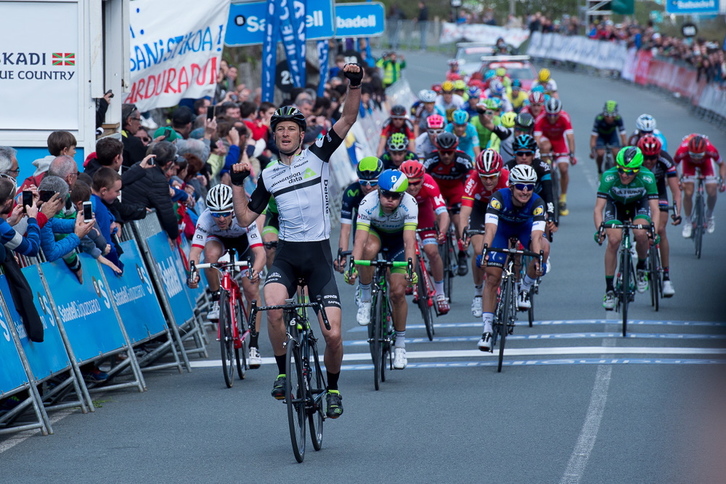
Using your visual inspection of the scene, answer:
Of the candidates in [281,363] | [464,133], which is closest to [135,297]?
[281,363]

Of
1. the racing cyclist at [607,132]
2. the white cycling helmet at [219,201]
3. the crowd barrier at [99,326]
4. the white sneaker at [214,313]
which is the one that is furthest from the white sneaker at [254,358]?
the racing cyclist at [607,132]

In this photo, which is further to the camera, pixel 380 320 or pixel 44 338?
pixel 380 320

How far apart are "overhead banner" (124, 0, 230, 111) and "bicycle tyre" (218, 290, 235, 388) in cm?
481

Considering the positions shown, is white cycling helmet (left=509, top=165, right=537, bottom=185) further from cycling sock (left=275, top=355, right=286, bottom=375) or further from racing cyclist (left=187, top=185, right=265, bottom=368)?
cycling sock (left=275, top=355, right=286, bottom=375)

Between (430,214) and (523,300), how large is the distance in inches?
61.4

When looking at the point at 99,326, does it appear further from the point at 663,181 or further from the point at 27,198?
the point at 663,181

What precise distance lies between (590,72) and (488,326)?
4867 centimetres

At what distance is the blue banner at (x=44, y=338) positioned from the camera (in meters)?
9.07

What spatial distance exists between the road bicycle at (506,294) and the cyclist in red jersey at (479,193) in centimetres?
86

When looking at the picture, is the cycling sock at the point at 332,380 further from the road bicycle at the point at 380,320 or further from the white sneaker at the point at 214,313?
the white sneaker at the point at 214,313

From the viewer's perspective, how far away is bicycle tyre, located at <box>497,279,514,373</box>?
11.2 metres

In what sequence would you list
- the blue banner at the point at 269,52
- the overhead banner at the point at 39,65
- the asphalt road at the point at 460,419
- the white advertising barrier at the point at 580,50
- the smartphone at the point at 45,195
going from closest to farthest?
the asphalt road at the point at 460,419, the smartphone at the point at 45,195, the overhead banner at the point at 39,65, the blue banner at the point at 269,52, the white advertising barrier at the point at 580,50

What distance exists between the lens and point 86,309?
10.2 m

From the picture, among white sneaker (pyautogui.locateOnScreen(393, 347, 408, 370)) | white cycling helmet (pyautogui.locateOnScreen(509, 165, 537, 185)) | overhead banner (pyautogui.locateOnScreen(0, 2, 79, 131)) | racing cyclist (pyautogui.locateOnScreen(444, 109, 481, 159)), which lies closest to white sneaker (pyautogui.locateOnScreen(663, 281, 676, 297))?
white cycling helmet (pyautogui.locateOnScreen(509, 165, 537, 185))
